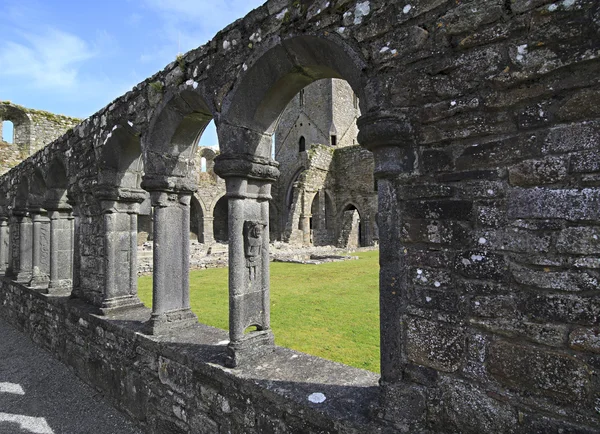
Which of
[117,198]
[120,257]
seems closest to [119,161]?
[117,198]

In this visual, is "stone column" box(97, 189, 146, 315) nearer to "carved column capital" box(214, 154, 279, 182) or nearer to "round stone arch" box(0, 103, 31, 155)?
"carved column capital" box(214, 154, 279, 182)

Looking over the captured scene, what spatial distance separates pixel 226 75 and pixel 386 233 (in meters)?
2.14

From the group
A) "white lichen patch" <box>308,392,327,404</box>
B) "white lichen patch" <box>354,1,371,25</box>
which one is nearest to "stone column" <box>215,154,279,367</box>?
"white lichen patch" <box>308,392,327,404</box>

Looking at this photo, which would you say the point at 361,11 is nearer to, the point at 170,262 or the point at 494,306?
the point at 494,306

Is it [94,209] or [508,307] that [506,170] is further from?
[94,209]

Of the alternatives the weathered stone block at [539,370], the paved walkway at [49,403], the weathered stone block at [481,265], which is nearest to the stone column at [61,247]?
the paved walkway at [49,403]

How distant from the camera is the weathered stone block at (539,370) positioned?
68.7 inches

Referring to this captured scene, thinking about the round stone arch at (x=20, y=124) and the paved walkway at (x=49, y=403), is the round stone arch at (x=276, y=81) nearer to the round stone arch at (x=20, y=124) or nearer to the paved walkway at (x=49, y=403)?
the paved walkway at (x=49, y=403)

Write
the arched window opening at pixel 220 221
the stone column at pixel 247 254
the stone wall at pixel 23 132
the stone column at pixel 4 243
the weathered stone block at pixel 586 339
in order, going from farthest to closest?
the arched window opening at pixel 220 221
the stone wall at pixel 23 132
the stone column at pixel 4 243
the stone column at pixel 247 254
the weathered stone block at pixel 586 339

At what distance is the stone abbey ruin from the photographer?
177 cm

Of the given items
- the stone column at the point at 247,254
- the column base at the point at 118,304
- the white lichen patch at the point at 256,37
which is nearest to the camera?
the white lichen patch at the point at 256,37

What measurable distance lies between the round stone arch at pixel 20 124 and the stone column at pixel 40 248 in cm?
659

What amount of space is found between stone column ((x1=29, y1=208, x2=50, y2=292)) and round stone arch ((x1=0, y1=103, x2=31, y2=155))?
659cm

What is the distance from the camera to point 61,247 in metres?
7.43
